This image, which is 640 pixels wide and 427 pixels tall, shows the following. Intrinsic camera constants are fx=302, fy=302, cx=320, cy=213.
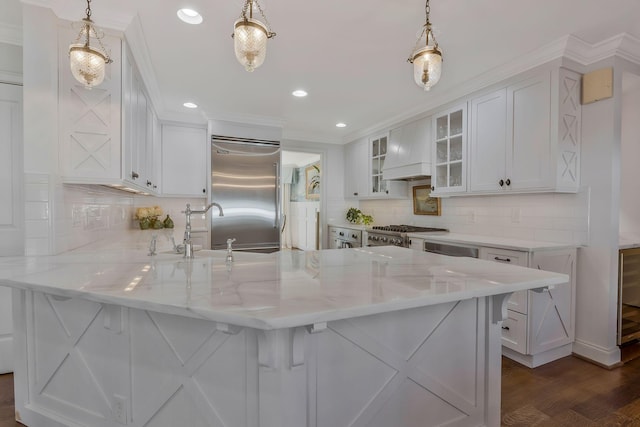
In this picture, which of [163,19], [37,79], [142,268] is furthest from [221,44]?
[142,268]

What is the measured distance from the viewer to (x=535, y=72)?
246 centimetres

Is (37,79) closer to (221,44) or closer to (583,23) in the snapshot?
(221,44)

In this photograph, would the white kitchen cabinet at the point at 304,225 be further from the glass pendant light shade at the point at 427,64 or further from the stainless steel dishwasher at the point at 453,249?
the glass pendant light shade at the point at 427,64

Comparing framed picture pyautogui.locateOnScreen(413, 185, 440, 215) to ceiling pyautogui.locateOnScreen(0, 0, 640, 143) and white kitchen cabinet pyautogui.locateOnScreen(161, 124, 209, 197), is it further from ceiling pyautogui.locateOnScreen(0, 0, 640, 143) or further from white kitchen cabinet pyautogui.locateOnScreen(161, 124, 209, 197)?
white kitchen cabinet pyautogui.locateOnScreen(161, 124, 209, 197)

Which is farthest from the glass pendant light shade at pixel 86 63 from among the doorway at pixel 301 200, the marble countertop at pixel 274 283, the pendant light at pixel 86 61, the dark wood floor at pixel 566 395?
the doorway at pixel 301 200

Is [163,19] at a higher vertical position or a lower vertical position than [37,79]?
higher

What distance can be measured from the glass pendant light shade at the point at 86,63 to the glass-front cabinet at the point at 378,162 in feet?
11.4

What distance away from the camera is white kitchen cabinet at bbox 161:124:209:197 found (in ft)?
12.9

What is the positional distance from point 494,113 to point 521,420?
94.3 inches

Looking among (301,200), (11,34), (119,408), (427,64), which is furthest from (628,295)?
(301,200)

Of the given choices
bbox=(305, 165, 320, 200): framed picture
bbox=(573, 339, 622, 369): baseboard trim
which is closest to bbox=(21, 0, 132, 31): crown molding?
bbox=(573, 339, 622, 369): baseboard trim

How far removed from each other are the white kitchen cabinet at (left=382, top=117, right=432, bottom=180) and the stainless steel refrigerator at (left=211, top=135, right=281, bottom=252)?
155 cm

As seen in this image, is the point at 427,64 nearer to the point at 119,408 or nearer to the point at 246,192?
the point at 119,408

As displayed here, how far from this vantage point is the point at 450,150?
3262 millimetres
